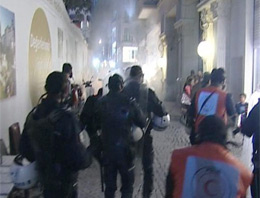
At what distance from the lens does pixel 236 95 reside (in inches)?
562

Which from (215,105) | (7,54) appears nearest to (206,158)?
(215,105)

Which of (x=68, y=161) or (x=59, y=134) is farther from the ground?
(x=59, y=134)

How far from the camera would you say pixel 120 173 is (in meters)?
5.03

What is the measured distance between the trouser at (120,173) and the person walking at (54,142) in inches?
38.8

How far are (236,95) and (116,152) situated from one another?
10.1 m

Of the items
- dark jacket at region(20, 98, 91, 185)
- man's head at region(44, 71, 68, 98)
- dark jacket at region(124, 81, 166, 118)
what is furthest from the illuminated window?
dark jacket at region(20, 98, 91, 185)

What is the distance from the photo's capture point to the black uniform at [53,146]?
3.75m

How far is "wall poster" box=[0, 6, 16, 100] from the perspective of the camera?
714cm

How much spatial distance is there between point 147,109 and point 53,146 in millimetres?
2287

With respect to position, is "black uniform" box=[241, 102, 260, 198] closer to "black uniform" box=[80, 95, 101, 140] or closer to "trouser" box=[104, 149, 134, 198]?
"trouser" box=[104, 149, 134, 198]

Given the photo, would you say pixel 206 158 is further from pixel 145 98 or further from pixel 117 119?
pixel 145 98

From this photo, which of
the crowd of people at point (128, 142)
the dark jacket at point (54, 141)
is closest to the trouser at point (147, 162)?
the crowd of people at point (128, 142)

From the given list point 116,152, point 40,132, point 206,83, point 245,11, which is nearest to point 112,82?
point 116,152

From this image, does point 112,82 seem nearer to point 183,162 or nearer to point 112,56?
point 183,162
